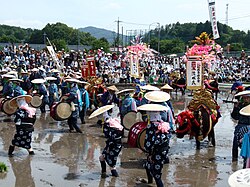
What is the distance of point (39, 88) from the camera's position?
15.8m

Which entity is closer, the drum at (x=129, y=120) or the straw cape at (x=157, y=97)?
the straw cape at (x=157, y=97)

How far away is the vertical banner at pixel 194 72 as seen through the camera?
1307 centimetres

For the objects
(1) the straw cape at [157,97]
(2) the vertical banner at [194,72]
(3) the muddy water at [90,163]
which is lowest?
(3) the muddy water at [90,163]

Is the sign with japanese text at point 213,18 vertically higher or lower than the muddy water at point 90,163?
higher

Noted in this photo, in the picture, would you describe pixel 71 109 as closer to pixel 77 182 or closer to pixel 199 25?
pixel 77 182

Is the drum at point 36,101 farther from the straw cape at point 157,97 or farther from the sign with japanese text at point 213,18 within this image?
the sign with japanese text at point 213,18

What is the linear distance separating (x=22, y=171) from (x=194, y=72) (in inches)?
273

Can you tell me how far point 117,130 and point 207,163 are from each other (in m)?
2.68

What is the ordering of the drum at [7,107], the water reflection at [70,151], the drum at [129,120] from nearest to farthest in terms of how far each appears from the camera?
the water reflection at [70,151] < the drum at [129,120] < the drum at [7,107]

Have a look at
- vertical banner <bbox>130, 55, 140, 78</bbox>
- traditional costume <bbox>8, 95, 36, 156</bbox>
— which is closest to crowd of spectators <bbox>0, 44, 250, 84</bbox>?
vertical banner <bbox>130, 55, 140, 78</bbox>

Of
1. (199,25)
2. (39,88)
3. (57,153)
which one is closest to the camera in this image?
(57,153)

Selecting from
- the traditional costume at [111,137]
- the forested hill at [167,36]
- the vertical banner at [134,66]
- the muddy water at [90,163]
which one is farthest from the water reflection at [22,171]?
the forested hill at [167,36]

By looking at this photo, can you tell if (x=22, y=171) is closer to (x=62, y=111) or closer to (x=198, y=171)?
(x=198, y=171)

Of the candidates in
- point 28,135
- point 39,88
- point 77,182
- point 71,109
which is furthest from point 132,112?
point 39,88
